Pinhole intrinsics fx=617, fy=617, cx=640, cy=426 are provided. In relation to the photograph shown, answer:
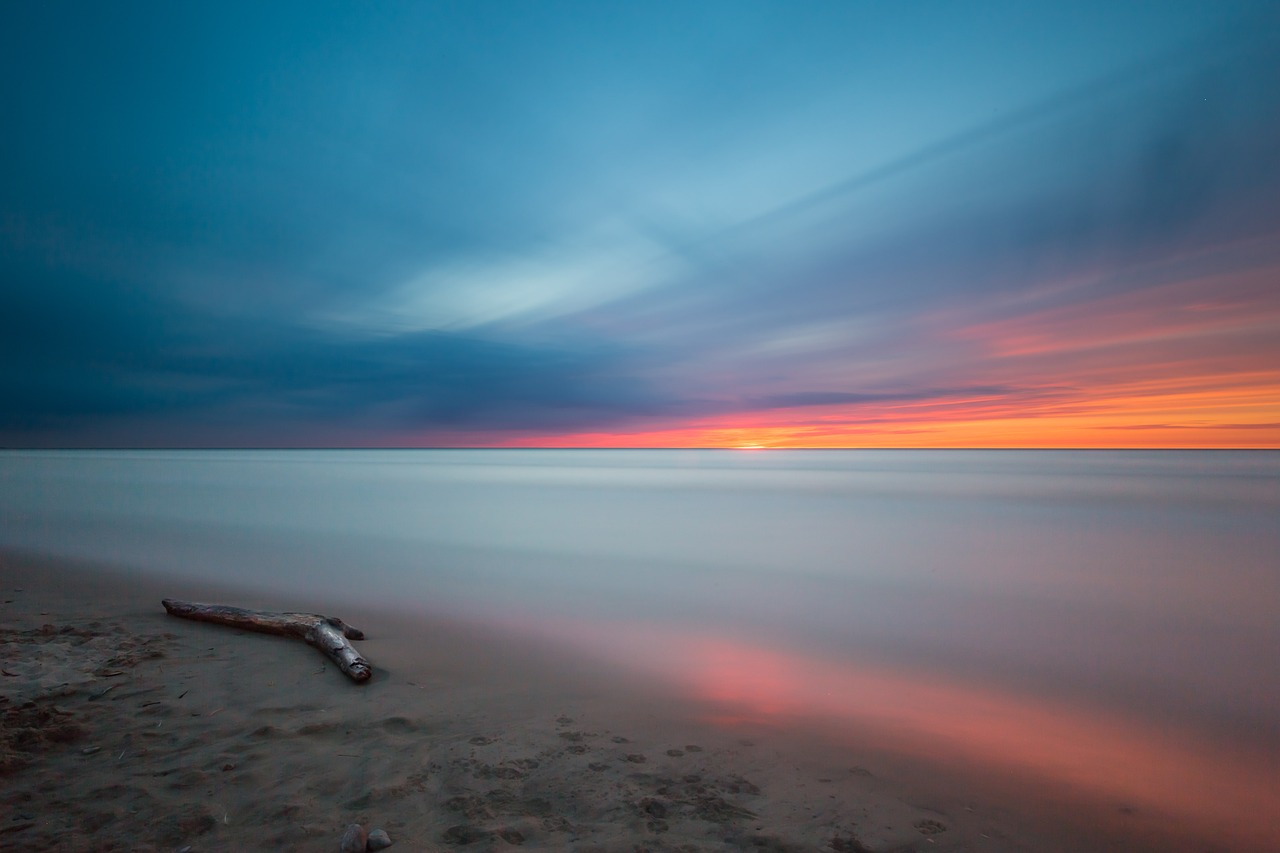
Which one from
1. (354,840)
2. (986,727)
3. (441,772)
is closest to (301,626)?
(441,772)

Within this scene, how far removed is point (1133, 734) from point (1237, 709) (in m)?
1.92

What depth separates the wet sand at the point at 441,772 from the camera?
380 centimetres

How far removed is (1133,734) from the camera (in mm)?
6129

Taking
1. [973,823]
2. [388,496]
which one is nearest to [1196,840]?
[973,823]

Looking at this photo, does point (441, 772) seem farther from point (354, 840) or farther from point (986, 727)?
point (986, 727)

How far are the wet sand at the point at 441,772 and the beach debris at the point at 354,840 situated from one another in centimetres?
11

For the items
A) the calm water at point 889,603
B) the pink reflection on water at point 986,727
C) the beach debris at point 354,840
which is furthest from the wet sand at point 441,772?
the calm water at point 889,603

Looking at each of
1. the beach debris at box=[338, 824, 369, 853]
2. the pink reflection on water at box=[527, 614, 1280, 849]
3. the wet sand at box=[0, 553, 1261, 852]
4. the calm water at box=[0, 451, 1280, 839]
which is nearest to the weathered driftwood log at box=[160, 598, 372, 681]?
the wet sand at box=[0, 553, 1261, 852]

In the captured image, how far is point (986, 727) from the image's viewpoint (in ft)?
20.2

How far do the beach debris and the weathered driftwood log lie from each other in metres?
2.96

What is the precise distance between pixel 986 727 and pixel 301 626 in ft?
25.8

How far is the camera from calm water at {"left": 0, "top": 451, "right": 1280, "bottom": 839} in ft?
19.9

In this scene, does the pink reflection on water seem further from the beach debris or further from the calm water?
the beach debris

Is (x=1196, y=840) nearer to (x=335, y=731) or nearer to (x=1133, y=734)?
→ (x=1133, y=734)
